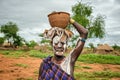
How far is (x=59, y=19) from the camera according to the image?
2.64 m

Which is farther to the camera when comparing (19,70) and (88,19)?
(88,19)

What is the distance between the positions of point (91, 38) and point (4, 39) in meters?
Result: 24.4

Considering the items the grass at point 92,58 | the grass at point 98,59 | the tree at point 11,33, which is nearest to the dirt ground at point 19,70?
the grass at point 98,59

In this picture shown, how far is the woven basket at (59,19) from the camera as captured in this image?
2646mm

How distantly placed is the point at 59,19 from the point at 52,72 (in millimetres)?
636

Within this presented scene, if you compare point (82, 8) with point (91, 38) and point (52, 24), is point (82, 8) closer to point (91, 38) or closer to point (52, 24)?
point (91, 38)

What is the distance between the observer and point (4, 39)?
180ft

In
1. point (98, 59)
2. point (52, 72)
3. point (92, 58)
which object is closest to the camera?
point (52, 72)

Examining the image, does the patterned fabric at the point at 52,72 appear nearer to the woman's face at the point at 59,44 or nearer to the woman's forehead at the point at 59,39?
the woman's face at the point at 59,44

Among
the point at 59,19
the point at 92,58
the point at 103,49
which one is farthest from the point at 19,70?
the point at 103,49

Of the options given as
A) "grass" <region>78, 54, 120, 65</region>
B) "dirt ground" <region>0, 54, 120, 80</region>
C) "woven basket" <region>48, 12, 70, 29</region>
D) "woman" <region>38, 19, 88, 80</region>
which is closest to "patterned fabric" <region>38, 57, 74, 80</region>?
"woman" <region>38, 19, 88, 80</region>

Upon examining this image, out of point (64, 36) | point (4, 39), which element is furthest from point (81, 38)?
point (4, 39)

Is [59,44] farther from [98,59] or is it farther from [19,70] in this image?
[98,59]

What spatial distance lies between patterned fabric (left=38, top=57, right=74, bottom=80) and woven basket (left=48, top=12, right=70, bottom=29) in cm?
49
